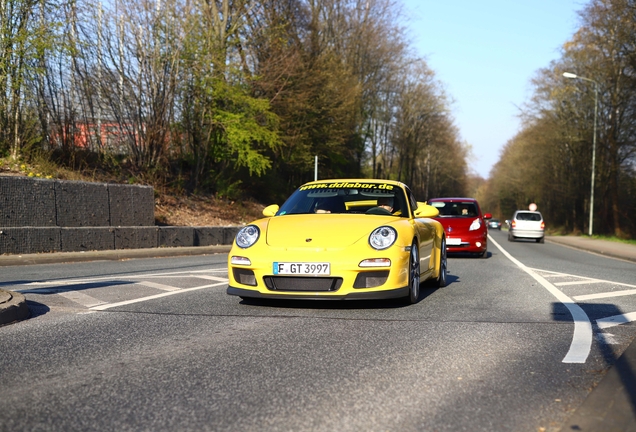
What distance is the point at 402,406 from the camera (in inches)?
144

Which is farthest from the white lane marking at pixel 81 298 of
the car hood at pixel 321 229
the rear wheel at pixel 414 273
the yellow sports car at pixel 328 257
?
the rear wheel at pixel 414 273

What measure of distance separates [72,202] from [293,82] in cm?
1751

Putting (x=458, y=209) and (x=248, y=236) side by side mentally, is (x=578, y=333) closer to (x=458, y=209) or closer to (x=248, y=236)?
(x=248, y=236)

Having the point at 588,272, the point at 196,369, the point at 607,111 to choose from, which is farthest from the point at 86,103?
the point at 607,111

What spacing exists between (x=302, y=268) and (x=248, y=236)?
821 mm

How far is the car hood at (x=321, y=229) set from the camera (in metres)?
6.97

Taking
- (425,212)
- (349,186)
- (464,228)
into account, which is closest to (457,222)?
(464,228)

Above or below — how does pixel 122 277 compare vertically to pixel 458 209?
below

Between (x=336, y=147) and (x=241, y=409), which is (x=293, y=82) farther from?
(x=241, y=409)

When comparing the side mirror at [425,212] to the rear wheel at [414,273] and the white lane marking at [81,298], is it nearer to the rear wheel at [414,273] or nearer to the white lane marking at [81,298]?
the rear wheel at [414,273]

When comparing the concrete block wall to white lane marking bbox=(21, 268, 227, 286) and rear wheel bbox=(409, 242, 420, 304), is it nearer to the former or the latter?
white lane marking bbox=(21, 268, 227, 286)

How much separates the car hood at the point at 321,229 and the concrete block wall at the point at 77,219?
8561mm

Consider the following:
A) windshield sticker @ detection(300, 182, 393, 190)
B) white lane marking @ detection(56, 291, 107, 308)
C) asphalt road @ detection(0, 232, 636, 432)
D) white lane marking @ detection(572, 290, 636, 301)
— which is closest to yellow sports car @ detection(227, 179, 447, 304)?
asphalt road @ detection(0, 232, 636, 432)

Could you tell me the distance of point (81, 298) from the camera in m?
7.87
